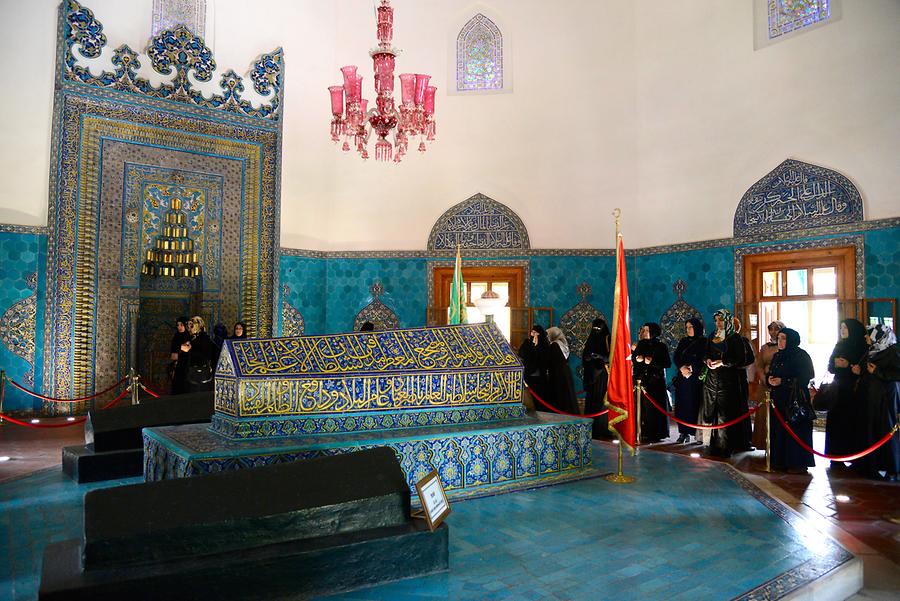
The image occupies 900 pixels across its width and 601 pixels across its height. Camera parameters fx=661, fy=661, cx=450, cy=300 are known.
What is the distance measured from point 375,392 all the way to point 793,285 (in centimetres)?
584

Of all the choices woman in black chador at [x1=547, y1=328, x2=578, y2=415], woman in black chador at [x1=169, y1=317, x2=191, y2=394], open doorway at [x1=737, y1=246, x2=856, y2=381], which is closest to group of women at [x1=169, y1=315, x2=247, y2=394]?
woman in black chador at [x1=169, y1=317, x2=191, y2=394]

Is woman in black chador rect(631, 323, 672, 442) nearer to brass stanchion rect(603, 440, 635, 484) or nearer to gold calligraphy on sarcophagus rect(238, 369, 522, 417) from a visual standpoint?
brass stanchion rect(603, 440, 635, 484)

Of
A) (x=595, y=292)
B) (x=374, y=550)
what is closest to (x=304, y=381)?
(x=374, y=550)

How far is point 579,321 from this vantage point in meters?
9.77

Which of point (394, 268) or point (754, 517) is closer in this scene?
point (754, 517)

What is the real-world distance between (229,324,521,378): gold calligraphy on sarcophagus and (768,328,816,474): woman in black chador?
7.97ft

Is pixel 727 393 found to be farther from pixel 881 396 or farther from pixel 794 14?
pixel 794 14

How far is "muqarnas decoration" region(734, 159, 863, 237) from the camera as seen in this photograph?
7.34 metres

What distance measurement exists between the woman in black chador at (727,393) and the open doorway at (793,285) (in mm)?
1620

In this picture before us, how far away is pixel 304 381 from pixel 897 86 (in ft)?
22.2

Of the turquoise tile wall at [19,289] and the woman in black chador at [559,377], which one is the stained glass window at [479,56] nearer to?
the woman in black chador at [559,377]

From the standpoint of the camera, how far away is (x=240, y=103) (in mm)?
9484

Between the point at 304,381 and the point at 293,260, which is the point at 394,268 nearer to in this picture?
the point at 293,260

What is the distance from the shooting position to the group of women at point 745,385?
5371 millimetres
